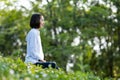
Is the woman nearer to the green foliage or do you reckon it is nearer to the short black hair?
the short black hair

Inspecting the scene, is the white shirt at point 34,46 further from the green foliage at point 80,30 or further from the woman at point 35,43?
the green foliage at point 80,30

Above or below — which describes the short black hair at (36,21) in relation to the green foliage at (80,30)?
above

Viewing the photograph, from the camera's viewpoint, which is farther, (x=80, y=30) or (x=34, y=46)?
(x=80, y=30)

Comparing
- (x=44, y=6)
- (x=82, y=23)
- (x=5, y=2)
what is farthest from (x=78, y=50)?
(x=5, y=2)

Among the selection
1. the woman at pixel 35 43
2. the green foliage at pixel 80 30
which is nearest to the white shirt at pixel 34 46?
the woman at pixel 35 43

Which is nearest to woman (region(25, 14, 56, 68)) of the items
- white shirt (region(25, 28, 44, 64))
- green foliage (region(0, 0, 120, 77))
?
white shirt (region(25, 28, 44, 64))

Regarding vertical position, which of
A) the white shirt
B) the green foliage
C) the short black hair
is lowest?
the green foliage

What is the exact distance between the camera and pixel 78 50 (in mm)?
27859

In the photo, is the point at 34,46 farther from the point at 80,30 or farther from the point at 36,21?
the point at 80,30

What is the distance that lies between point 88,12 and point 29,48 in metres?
20.5

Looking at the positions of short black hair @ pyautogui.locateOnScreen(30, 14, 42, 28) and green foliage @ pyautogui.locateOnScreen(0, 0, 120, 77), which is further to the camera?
green foliage @ pyautogui.locateOnScreen(0, 0, 120, 77)

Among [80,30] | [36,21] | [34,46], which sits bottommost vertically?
[80,30]

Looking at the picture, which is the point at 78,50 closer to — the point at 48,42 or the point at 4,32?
the point at 48,42

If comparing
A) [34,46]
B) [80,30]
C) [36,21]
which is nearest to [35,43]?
[34,46]
